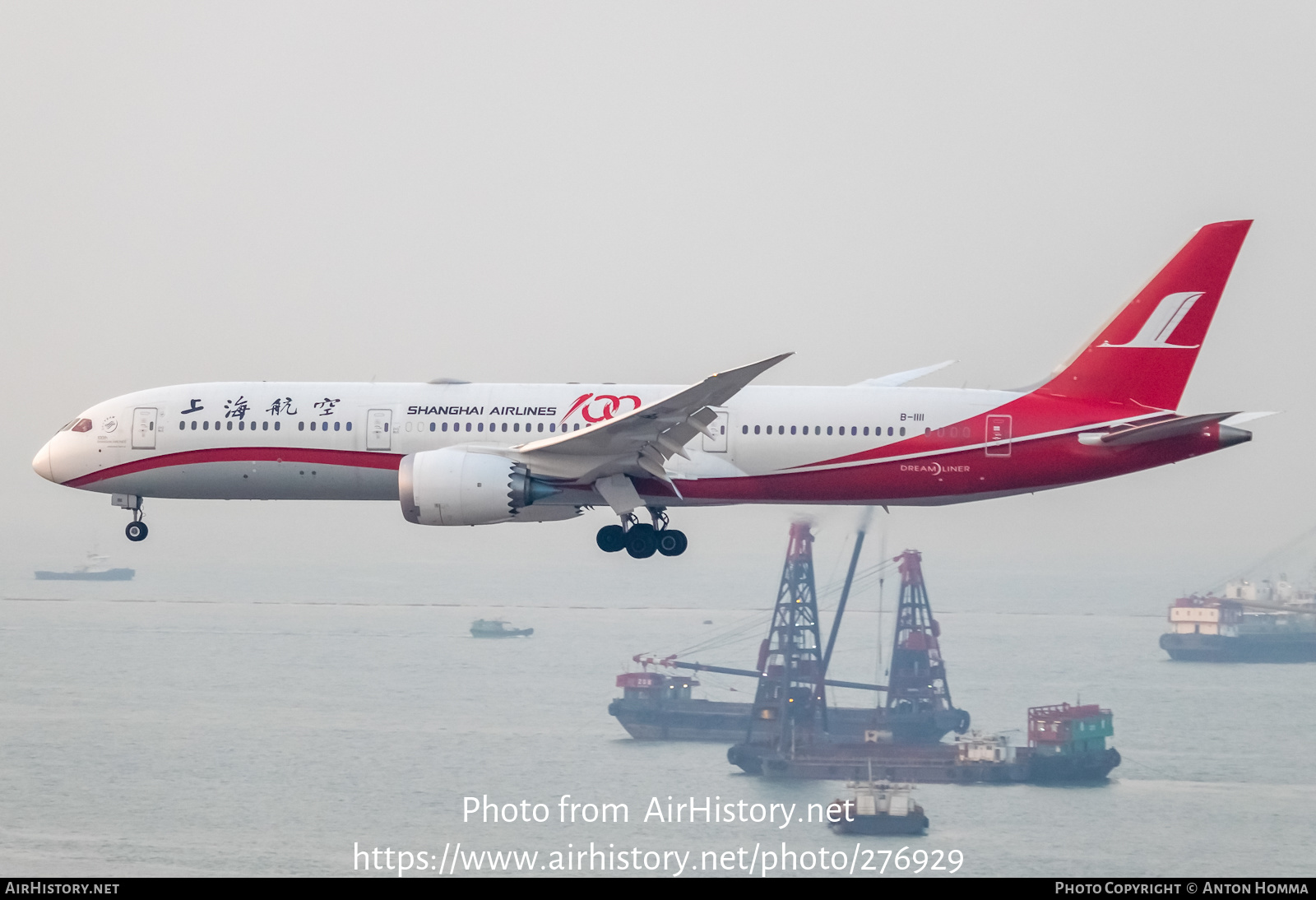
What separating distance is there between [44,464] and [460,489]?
39.9 feet

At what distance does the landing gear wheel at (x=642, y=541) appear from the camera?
108 ft

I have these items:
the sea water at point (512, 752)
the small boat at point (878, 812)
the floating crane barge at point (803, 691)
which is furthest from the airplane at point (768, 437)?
the floating crane barge at point (803, 691)

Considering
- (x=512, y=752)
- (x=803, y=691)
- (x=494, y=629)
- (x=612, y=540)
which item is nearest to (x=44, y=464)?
(x=612, y=540)

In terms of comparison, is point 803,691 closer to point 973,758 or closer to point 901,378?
point 973,758

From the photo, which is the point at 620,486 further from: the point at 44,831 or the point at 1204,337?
the point at 44,831

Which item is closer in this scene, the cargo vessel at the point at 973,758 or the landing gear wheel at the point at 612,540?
the landing gear wheel at the point at 612,540

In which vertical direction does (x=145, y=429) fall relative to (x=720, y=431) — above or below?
above

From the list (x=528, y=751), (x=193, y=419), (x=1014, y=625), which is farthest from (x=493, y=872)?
(x=1014, y=625)

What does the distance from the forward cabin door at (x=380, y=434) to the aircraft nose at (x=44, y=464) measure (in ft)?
29.0

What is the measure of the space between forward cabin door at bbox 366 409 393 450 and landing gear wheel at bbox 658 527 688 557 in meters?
6.68

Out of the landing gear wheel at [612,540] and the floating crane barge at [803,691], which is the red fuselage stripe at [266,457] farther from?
the floating crane barge at [803,691]

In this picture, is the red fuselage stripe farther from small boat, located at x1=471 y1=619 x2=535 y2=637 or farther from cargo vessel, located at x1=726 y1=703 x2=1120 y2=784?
small boat, located at x1=471 y1=619 x2=535 y2=637

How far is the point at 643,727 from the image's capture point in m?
106

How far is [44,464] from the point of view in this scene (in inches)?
1400
